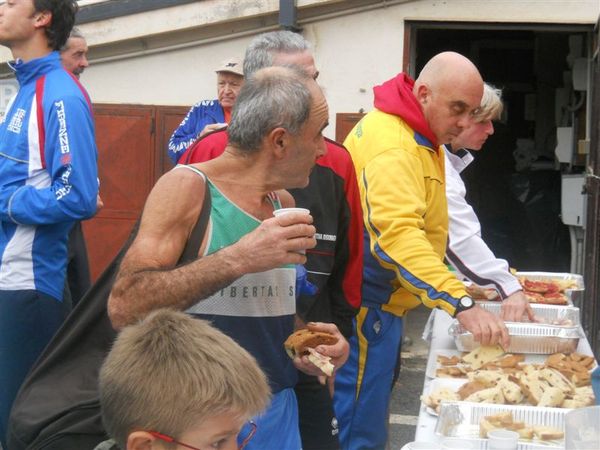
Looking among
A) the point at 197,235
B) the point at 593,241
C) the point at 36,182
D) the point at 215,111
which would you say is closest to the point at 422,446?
the point at 197,235

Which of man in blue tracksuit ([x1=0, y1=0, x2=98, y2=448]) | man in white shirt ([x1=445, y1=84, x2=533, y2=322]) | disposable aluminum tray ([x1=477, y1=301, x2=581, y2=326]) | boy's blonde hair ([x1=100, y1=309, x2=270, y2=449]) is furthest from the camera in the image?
disposable aluminum tray ([x1=477, y1=301, x2=581, y2=326])

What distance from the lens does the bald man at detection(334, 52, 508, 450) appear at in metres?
3.79

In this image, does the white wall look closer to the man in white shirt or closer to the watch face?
the man in white shirt

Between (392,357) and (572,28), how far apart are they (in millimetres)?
4470

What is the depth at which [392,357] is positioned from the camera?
422cm

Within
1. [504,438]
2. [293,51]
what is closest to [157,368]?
[504,438]

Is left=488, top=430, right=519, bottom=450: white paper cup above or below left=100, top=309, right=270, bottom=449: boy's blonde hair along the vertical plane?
below

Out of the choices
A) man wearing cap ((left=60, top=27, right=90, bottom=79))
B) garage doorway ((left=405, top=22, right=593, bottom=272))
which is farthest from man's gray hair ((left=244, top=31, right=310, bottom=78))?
garage doorway ((left=405, top=22, right=593, bottom=272))

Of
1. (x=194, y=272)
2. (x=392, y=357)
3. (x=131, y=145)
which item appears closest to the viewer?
(x=194, y=272)

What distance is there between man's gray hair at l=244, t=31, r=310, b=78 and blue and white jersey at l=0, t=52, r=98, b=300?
35.5 inches

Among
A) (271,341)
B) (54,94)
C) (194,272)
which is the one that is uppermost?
(54,94)

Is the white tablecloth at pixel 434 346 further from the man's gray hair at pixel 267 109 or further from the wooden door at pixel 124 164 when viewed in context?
the wooden door at pixel 124 164

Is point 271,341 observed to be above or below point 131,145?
below

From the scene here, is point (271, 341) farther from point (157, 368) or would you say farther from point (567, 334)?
point (567, 334)
